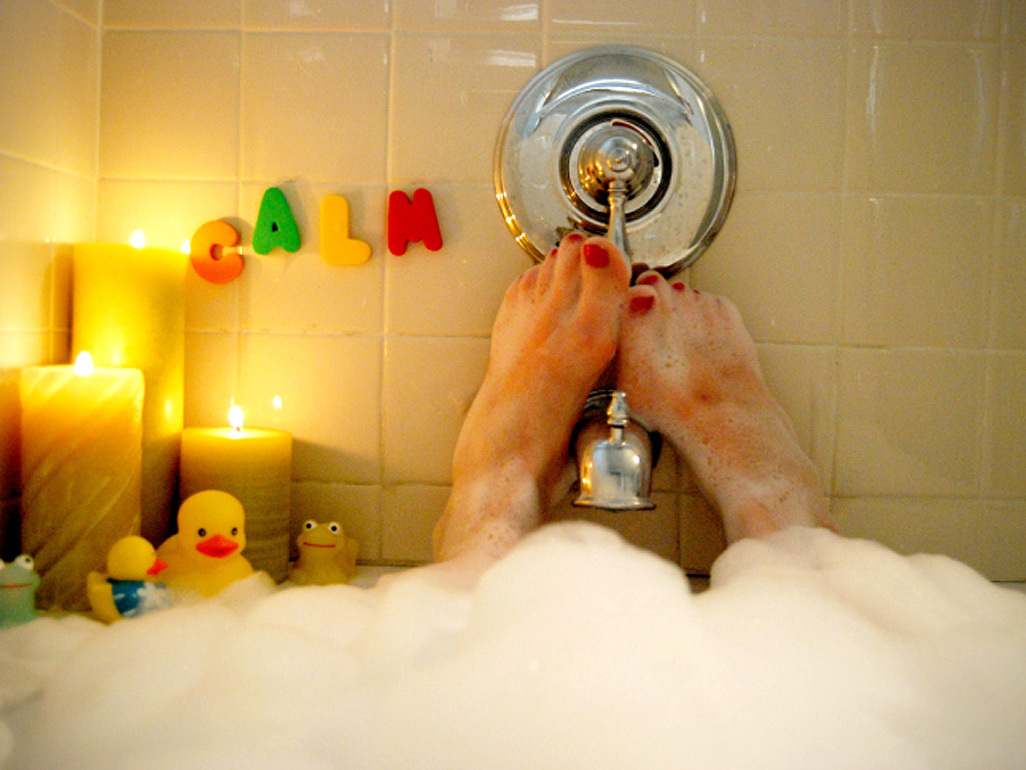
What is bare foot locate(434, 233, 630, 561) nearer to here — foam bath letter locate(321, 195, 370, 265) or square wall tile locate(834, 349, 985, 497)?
foam bath letter locate(321, 195, 370, 265)

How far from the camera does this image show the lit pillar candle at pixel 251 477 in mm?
846

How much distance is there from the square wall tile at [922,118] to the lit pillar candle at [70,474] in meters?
0.85

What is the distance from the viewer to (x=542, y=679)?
0.55 meters

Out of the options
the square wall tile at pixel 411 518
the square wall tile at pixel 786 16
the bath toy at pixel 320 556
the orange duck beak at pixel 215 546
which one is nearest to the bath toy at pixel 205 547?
the orange duck beak at pixel 215 546

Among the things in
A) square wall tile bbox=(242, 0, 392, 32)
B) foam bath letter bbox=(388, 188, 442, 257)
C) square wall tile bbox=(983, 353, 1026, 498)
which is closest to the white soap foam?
square wall tile bbox=(983, 353, 1026, 498)

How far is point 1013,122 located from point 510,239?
1.98ft

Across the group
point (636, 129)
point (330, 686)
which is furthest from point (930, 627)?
point (636, 129)

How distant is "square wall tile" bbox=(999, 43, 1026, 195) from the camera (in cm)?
91

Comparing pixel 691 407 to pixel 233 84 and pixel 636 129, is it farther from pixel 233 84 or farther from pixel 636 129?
pixel 233 84

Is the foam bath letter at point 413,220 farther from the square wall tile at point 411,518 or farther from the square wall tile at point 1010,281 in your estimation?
the square wall tile at point 1010,281

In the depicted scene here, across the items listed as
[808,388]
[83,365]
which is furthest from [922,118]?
[83,365]

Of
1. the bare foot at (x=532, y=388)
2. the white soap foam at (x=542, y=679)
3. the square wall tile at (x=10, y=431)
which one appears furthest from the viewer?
the bare foot at (x=532, y=388)

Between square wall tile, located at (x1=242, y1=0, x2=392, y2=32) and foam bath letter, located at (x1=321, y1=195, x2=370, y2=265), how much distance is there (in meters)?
0.20

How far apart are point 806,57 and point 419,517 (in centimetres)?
71
